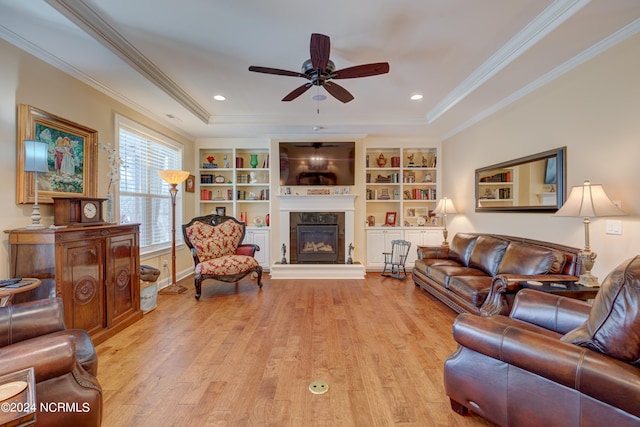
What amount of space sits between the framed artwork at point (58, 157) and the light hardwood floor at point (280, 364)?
1.48 m

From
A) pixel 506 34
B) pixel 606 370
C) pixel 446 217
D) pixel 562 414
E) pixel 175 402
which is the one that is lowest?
pixel 175 402

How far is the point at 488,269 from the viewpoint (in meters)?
3.23

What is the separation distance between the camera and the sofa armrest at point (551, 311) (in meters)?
1.59

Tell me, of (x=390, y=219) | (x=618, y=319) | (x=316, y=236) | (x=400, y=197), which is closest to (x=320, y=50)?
(x=618, y=319)

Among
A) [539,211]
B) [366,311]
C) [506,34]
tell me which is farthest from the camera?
[366,311]

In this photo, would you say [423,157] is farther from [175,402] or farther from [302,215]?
[175,402]

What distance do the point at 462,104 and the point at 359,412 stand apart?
146 inches

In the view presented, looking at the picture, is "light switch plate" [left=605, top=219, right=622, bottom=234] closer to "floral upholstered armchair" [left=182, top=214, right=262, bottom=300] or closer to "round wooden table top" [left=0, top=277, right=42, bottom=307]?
"floral upholstered armchair" [left=182, top=214, right=262, bottom=300]

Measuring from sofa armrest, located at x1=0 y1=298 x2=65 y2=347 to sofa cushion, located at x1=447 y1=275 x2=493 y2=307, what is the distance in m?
3.25

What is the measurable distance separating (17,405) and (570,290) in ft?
10.1

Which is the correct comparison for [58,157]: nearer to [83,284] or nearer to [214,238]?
[83,284]

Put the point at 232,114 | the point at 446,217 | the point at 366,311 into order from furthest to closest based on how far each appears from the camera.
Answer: the point at 446,217 < the point at 232,114 < the point at 366,311

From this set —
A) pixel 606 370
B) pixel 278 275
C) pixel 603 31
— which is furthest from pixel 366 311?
pixel 603 31

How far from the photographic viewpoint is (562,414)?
3.75 ft
